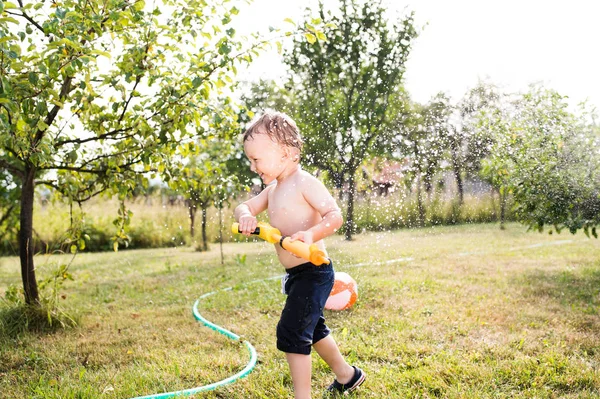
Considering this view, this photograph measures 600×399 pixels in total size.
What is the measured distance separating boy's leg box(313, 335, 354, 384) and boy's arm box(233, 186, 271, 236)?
0.74m

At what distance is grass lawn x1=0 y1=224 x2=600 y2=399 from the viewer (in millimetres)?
3023

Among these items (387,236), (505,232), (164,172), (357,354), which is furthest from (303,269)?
(505,232)

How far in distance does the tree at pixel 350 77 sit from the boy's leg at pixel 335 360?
679 cm

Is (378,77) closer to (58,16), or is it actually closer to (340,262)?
(340,262)

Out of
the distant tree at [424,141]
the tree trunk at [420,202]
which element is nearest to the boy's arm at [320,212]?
the distant tree at [424,141]

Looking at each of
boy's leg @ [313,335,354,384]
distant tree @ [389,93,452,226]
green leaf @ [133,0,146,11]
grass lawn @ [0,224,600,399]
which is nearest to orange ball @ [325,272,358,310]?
grass lawn @ [0,224,600,399]

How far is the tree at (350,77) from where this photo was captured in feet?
32.3

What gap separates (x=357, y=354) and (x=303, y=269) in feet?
3.44

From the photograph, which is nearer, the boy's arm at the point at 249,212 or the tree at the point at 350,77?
the boy's arm at the point at 249,212

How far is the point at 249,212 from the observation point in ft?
9.47

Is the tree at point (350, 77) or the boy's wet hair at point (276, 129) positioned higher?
the tree at point (350, 77)

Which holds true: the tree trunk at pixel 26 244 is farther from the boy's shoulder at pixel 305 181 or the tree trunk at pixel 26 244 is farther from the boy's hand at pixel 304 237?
the boy's hand at pixel 304 237

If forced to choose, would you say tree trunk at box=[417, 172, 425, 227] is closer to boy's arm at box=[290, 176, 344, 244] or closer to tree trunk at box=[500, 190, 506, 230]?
tree trunk at box=[500, 190, 506, 230]

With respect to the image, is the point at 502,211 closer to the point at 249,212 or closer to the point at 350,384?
the point at 350,384
